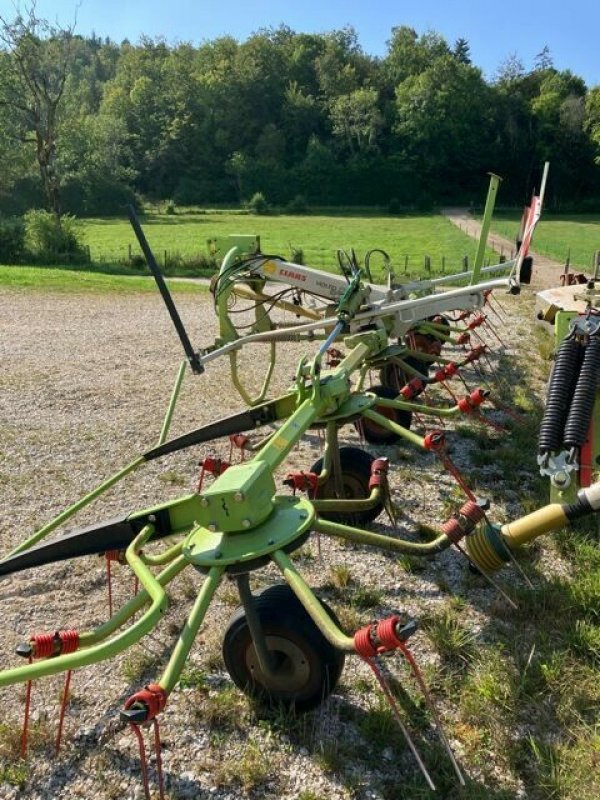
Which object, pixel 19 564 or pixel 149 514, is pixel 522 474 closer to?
pixel 149 514

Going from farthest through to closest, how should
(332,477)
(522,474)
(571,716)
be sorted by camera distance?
(522,474) < (332,477) < (571,716)

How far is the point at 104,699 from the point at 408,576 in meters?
1.83

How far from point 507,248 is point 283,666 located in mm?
26976

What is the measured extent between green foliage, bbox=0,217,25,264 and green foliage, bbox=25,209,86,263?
37 cm

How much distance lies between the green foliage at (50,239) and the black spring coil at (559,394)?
72.9ft

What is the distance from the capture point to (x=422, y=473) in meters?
5.48

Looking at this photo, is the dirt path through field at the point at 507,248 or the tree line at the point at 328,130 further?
the tree line at the point at 328,130

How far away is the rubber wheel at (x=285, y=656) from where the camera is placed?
261cm

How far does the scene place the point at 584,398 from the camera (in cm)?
288

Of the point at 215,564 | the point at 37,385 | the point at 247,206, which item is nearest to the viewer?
the point at 215,564

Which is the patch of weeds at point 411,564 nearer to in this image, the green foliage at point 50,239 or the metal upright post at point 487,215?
the metal upright post at point 487,215

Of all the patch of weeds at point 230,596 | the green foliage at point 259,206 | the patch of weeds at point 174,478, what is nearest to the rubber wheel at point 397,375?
the patch of weeds at point 174,478

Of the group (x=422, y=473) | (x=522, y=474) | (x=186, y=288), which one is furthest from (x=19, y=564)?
(x=186, y=288)

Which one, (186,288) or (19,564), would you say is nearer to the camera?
(19,564)
